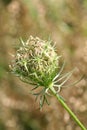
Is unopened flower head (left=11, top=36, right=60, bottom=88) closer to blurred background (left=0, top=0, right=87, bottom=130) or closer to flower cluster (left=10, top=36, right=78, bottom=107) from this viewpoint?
flower cluster (left=10, top=36, right=78, bottom=107)

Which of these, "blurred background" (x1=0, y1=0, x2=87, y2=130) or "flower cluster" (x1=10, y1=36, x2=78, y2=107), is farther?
"blurred background" (x1=0, y1=0, x2=87, y2=130)

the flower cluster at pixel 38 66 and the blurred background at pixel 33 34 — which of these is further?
the blurred background at pixel 33 34

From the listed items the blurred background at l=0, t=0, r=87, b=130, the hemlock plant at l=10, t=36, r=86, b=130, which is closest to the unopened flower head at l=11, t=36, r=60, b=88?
the hemlock plant at l=10, t=36, r=86, b=130

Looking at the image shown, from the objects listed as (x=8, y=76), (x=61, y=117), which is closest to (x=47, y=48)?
(x=61, y=117)

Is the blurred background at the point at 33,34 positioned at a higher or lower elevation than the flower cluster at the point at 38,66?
higher

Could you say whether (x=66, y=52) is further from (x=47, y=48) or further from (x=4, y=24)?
(x=47, y=48)

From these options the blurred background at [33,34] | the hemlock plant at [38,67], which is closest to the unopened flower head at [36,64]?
the hemlock plant at [38,67]

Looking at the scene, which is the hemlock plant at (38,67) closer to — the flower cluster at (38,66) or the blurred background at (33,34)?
the flower cluster at (38,66)

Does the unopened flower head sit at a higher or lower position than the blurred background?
lower

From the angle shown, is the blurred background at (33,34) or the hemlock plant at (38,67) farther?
the blurred background at (33,34)
